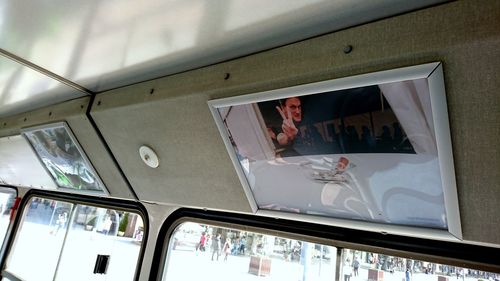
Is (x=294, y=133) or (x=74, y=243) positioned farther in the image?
(x=74, y=243)

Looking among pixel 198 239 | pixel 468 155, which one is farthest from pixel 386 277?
pixel 198 239

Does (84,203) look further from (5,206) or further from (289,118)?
(289,118)

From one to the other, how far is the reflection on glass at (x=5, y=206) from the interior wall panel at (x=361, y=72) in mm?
3119

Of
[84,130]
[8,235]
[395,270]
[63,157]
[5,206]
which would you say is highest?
[84,130]

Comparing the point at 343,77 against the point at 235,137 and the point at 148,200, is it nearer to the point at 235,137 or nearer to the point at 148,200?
the point at 235,137

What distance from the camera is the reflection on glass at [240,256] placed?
58.8 inches

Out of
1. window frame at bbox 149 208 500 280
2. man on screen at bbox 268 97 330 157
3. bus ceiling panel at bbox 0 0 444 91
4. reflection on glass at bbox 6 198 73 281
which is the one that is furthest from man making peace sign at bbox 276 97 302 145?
reflection on glass at bbox 6 198 73 281

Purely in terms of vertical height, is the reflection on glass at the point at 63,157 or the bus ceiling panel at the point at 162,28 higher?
the bus ceiling panel at the point at 162,28

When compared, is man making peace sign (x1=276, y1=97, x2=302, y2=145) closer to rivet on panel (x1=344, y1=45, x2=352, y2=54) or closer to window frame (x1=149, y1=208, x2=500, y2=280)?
rivet on panel (x1=344, y1=45, x2=352, y2=54)

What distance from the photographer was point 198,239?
2006 millimetres

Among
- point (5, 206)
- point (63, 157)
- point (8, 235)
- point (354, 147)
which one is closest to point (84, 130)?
point (63, 157)

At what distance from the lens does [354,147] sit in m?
0.99

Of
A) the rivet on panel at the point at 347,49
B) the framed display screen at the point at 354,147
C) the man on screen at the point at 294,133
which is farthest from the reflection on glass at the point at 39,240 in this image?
the rivet on panel at the point at 347,49

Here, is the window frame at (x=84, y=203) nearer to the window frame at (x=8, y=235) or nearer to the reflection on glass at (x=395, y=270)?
the window frame at (x=8, y=235)
